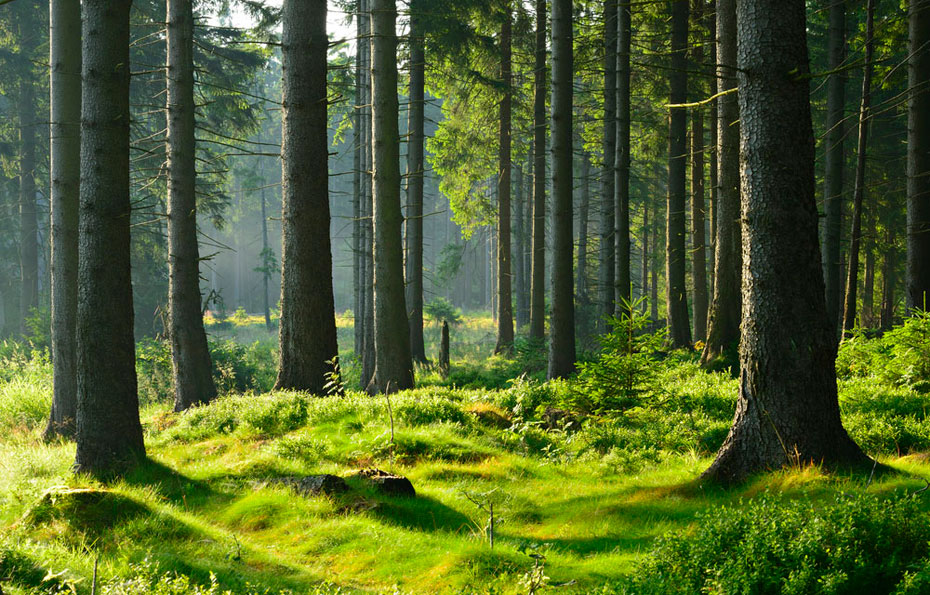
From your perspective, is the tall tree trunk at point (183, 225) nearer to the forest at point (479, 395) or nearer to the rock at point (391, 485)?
the forest at point (479, 395)

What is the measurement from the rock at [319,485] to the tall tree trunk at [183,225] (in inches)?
252

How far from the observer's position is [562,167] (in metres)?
12.8

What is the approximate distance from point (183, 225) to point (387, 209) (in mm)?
3900

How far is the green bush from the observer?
3588 mm

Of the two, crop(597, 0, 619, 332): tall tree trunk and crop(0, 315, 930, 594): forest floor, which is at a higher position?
crop(597, 0, 619, 332): tall tree trunk

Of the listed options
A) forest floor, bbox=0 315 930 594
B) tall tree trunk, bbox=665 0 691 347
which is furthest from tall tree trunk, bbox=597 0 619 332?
forest floor, bbox=0 315 930 594

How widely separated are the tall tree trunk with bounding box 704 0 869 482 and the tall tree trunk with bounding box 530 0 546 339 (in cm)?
1232

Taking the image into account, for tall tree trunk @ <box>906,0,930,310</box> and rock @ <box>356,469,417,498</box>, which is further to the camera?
tall tree trunk @ <box>906,0,930,310</box>

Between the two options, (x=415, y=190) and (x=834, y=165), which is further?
(x=415, y=190)

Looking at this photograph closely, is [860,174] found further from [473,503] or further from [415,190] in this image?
[473,503]

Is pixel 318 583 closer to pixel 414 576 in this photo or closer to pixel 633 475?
pixel 414 576

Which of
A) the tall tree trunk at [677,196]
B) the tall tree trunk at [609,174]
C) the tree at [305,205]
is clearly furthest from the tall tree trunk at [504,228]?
the tree at [305,205]

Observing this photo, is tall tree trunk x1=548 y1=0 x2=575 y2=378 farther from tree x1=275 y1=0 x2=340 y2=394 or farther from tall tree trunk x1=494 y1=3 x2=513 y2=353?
tall tree trunk x1=494 y1=3 x2=513 y2=353

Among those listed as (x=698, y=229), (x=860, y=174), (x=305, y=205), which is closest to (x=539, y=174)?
(x=698, y=229)
